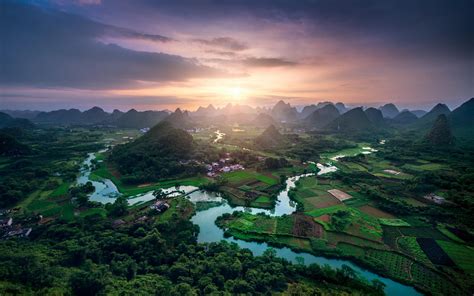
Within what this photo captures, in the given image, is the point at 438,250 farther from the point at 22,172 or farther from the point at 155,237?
the point at 22,172

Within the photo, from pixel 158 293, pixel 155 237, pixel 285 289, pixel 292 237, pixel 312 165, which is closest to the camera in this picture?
pixel 158 293

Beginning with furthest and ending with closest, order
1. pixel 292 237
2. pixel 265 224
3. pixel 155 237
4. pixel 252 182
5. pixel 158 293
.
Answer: pixel 252 182 < pixel 265 224 < pixel 292 237 < pixel 155 237 < pixel 158 293

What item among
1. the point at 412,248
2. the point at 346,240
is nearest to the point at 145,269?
the point at 346,240

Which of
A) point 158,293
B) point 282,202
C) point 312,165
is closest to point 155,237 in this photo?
point 158,293

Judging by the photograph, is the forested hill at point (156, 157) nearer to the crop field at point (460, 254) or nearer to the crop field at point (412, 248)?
the crop field at point (412, 248)

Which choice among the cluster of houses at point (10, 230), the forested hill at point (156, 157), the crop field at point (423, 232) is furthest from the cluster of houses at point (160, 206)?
the crop field at point (423, 232)

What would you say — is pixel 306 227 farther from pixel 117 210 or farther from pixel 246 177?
pixel 117 210
